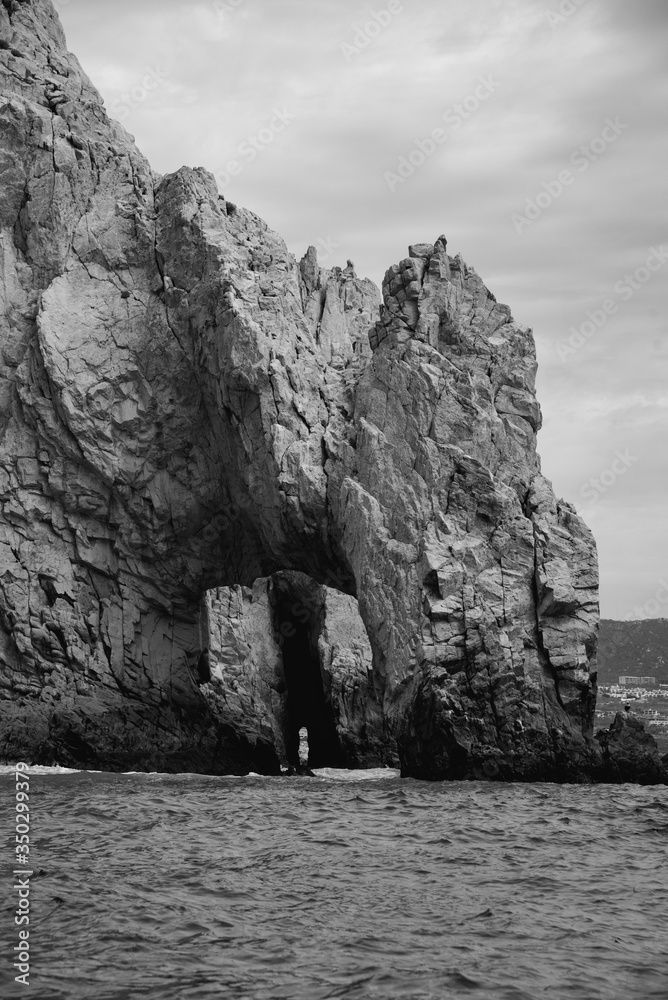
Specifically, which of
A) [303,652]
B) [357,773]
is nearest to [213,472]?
[357,773]

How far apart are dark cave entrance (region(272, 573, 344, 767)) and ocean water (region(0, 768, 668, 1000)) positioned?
2232 centimetres

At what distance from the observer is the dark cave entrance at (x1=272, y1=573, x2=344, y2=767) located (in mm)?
50416

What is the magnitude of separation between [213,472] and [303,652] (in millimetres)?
13640

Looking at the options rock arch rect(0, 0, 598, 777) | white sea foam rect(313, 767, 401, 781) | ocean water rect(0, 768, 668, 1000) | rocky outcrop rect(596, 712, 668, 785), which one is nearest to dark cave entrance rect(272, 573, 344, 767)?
white sea foam rect(313, 767, 401, 781)

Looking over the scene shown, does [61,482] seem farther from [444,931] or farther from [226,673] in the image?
[444,931]

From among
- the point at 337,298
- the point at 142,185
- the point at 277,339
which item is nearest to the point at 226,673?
the point at 277,339

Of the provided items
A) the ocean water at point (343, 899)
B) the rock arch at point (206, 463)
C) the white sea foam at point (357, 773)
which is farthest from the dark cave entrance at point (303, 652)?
the ocean water at point (343, 899)

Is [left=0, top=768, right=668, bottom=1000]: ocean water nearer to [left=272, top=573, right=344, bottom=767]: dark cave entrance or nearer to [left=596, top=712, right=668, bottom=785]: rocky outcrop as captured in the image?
[left=596, top=712, right=668, bottom=785]: rocky outcrop

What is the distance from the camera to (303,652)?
52594mm

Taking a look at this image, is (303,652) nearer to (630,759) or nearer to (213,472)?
(213,472)

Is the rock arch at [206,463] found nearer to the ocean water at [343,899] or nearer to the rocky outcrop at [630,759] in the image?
the rocky outcrop at [630,759]

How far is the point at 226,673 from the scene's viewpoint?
44844mm

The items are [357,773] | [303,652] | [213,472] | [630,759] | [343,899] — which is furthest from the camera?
[303,652]

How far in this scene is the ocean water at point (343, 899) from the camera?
1280 cm
